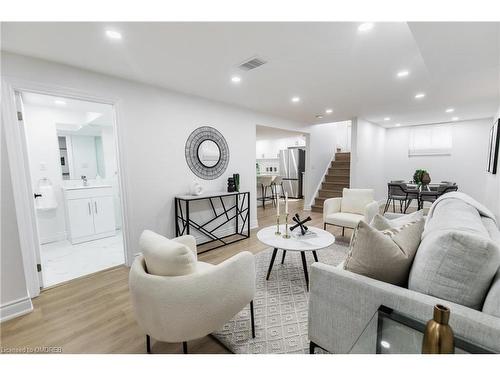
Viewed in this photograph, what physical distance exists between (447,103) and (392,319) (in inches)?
189

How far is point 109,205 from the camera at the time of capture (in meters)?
4.04

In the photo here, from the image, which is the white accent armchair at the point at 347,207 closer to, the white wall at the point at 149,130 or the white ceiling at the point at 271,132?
the white wall at the point at 149,130

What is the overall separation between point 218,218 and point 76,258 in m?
2.09

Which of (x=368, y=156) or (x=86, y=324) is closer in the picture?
(x=86, y=324)

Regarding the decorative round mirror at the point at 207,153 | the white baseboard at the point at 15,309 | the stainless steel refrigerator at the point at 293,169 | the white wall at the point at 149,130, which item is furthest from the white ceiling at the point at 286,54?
the stainless steel refrigerator at the point at 293,169

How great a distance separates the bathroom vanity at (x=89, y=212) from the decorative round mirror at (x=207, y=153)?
1767 mm

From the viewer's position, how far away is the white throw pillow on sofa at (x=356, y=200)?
143 inches

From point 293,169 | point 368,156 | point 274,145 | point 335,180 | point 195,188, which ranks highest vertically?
point 274,145

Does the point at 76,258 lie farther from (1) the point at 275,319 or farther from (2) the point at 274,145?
(2) the point at 274,145

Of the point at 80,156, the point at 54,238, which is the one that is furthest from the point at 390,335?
the point at 80,156

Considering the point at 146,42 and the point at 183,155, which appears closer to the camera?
the point at 146,42

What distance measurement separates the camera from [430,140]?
21.6ft
